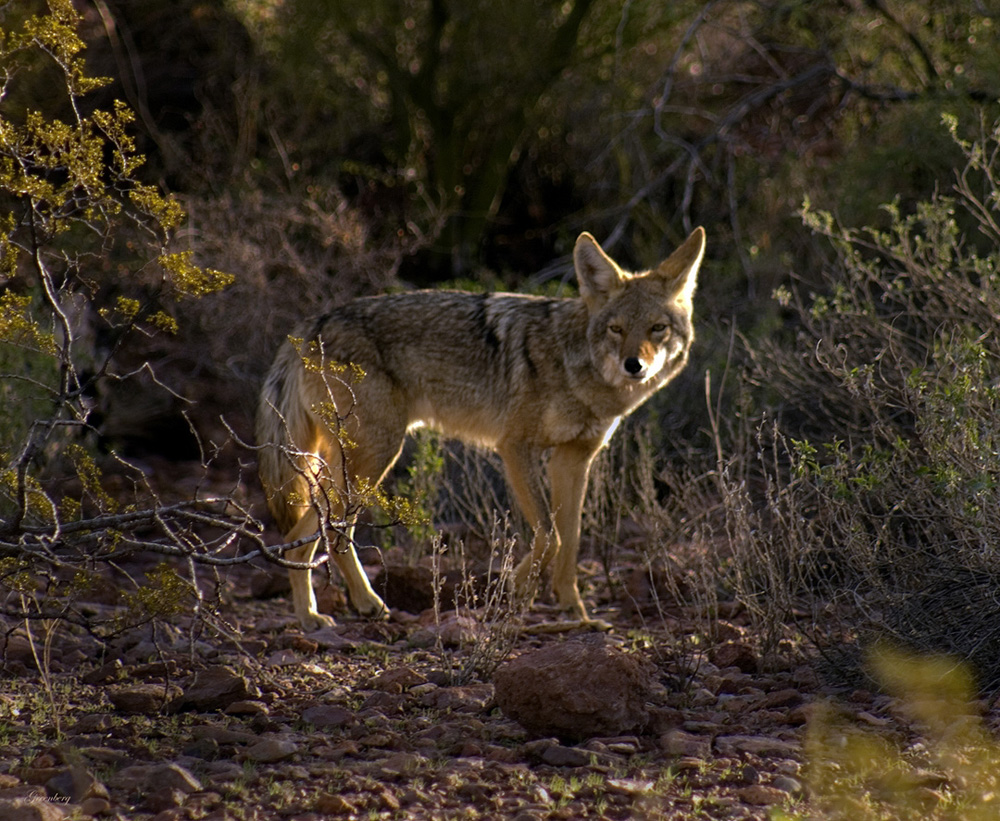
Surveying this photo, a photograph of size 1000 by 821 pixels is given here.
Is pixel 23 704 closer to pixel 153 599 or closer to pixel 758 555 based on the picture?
pixel 153 599

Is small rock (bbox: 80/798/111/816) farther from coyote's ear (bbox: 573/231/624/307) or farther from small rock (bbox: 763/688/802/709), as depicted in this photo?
coyote's ear (bbox: 573/231/624/307)

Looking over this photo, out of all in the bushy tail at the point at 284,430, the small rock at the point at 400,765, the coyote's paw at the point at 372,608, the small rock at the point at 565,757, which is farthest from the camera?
the coyote's paw at the point at 372,608

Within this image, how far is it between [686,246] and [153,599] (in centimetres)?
360

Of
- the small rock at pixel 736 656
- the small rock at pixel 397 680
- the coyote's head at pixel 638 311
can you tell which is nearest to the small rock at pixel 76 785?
the small rock at pixel 397 680

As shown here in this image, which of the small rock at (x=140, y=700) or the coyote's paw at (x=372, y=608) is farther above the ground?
the small rock at (x=140, y=700)

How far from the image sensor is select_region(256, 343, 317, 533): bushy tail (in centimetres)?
580

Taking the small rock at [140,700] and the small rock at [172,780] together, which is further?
the small rock at [140,700]

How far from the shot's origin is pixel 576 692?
3824mm

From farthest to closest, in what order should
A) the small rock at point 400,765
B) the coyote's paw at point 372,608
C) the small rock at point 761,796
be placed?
the coyote's paw at point 372,608 < the small rock at point 400,765 < the small rock at point 761,796

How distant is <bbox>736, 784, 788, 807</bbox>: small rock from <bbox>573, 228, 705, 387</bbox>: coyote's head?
287cm

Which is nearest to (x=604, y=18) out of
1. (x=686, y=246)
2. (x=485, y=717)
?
(x=686, y=246)

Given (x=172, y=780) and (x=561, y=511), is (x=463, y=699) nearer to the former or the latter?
(x=172, y=780)

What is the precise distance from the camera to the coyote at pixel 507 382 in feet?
19.7

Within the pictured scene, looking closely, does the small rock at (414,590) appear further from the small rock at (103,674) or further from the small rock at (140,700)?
the small rock at (140,700)
